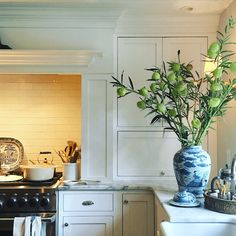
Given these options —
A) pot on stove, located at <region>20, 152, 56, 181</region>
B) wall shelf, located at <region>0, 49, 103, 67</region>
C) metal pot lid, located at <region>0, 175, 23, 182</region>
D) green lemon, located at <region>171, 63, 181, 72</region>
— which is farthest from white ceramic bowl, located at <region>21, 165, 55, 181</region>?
green lemon, located at <region>171, 63, 181, 72</region>

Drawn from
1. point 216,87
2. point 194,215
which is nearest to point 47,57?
point 216,87

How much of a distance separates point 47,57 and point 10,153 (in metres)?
1.02

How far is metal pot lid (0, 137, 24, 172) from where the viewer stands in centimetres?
311

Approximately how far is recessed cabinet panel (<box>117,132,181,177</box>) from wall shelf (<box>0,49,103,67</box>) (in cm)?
72

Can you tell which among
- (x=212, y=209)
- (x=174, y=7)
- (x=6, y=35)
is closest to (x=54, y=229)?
(x=212, y=209)

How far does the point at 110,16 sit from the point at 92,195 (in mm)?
1500

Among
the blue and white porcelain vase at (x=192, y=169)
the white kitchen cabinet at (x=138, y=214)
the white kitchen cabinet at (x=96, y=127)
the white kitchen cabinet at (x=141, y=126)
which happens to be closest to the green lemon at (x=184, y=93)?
the blue and white porcelain vase at (x=192, y=169)

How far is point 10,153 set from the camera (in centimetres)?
314

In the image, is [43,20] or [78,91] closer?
[43,20]

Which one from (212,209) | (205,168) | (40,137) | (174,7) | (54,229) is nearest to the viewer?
(212,209)

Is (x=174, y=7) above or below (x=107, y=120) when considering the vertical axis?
above

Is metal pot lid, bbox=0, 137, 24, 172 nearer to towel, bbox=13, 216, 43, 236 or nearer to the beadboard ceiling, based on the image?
towel, bbox=13, 216, 43, 236

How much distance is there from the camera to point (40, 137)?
10.6 feet

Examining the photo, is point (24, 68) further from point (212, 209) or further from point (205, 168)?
point (212, 209)
